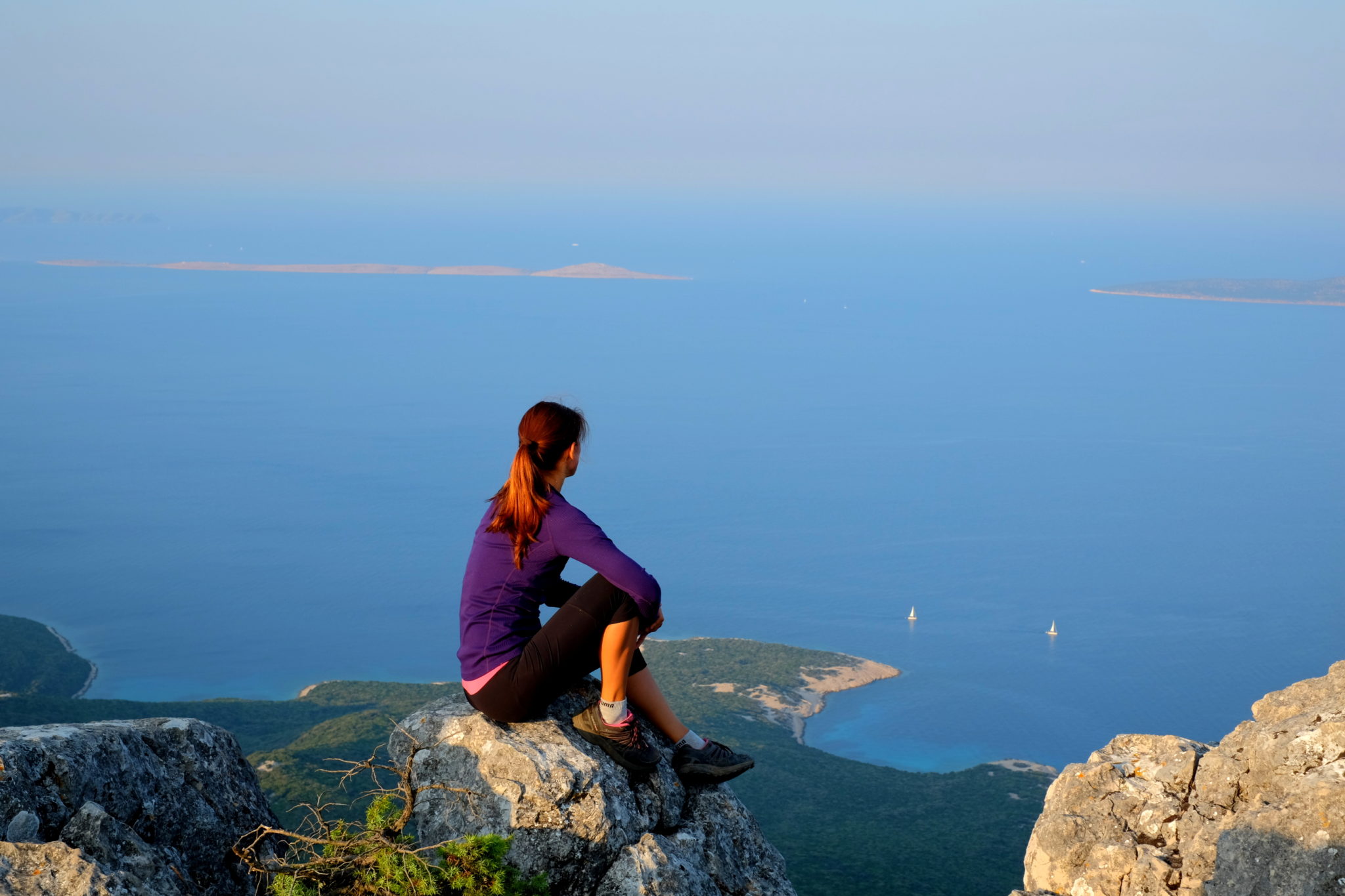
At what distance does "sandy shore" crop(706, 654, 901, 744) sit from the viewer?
65.5 meters

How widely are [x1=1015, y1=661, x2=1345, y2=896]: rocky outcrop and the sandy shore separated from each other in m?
55.9

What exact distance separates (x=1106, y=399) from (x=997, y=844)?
159307 millimetres

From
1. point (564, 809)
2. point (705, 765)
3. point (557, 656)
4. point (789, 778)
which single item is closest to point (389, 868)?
point (564, 809)

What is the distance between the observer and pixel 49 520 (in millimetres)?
119500

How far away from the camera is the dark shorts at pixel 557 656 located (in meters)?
5.12

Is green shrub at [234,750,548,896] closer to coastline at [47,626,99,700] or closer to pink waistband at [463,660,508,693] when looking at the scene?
pink waistband at [463,660,508,693]

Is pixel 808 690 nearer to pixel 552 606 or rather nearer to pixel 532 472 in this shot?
pixel 552 606

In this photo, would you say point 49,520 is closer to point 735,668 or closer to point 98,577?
point 98,577

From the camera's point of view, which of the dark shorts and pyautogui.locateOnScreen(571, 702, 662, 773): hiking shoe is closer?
the dark shorts

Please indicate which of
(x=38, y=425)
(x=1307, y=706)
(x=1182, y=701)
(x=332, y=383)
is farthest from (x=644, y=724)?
(x=332, y=383)

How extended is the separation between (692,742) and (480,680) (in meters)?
1.25

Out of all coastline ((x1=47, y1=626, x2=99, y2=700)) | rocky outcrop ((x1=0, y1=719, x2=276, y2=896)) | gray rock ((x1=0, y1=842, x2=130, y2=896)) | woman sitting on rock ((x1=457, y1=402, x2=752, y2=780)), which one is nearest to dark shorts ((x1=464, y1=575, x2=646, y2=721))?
woman sitting on rock ((x1=457, y1=402, x2=752, y2=780))

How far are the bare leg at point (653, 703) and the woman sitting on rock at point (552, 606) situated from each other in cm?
9

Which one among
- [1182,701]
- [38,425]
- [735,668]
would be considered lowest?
[1182,701]
